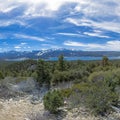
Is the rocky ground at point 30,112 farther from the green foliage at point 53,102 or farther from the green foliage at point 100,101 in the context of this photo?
the green foliage at point 100,101

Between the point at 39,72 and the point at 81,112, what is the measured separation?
1782cm

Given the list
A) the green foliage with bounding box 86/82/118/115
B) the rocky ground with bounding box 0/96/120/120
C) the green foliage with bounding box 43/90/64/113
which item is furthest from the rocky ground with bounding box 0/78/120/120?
the green foliage with bounding box 86/82/118/115

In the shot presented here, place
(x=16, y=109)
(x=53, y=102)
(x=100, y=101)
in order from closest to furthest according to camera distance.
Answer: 1. (x=53, y=102)
2. (x=100, y=101)
3. (x=16, y=109)

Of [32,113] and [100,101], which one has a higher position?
[100,101]

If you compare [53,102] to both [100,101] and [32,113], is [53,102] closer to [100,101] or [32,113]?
[32,113]

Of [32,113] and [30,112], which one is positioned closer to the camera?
[32,113]

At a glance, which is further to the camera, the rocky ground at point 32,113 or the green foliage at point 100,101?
the green foliage at point 100,101

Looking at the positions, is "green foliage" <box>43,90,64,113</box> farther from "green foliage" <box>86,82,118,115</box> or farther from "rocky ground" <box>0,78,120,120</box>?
"green foliage" <box>86,82,118,115</box>

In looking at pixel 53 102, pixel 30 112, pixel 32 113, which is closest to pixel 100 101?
pixel 53 102

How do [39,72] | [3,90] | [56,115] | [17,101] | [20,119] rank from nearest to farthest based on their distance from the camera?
[20,119] → [56,115] → [17,101] → [3,90] → [39,72]

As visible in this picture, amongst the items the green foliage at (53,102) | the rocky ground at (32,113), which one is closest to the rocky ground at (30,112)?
the rocky ground at (32,113)

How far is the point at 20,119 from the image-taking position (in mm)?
18688

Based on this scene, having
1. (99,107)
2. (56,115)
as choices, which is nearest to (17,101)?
(56,115)

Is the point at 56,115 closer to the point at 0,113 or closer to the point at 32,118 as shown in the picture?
the point at 32,118
